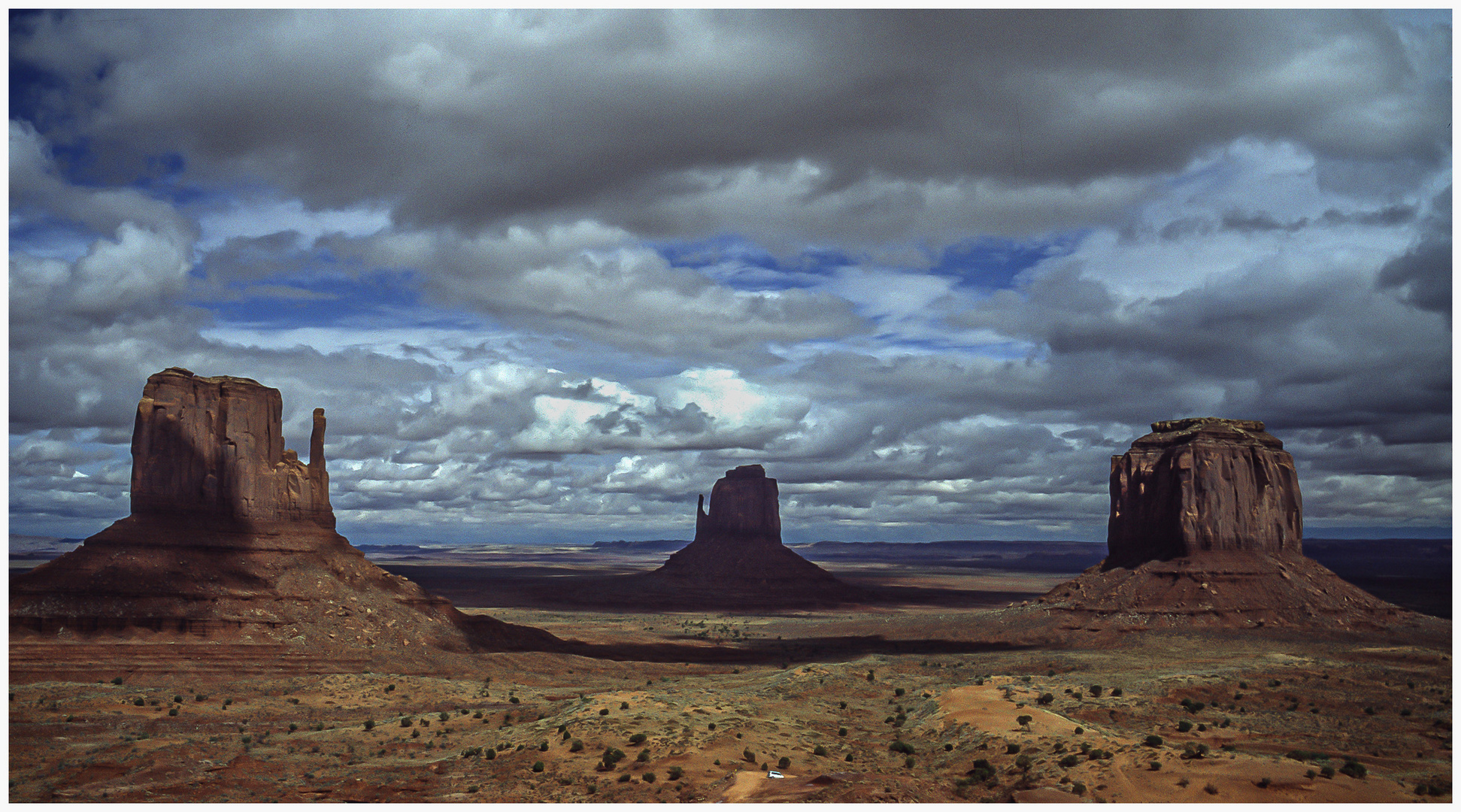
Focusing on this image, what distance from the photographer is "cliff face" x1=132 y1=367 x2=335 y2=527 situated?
3300 inches

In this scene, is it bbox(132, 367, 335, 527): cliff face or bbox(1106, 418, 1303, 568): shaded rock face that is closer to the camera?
bbox(132, 367, 335, 527): cliff face

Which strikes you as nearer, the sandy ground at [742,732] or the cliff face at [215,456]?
the sandy ground at [742,732]

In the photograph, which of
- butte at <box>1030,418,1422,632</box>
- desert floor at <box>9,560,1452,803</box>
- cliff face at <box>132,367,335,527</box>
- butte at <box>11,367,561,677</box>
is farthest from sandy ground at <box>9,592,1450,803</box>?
butte at <box>1030,418,1422,632</box>

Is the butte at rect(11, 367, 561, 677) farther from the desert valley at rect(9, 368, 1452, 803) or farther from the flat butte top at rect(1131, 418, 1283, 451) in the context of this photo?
the flat butte top at rect(1131, 418, 1283, 451)

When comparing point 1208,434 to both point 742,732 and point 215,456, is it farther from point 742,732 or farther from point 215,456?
point 215,456

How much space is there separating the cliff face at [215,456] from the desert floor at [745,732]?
55.6ft

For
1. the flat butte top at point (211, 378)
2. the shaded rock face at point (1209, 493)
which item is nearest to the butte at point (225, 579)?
the flat butte top at point (211, 378)

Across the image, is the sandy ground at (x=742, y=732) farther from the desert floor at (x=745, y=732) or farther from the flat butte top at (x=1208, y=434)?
the flat butte top at (x=1208, y=434)

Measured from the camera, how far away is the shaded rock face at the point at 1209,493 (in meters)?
125

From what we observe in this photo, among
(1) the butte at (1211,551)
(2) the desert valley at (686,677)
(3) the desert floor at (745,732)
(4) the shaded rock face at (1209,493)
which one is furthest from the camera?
(4) the shaded rock face at (1209,493)

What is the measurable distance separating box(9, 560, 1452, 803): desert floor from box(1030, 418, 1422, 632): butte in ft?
76.5

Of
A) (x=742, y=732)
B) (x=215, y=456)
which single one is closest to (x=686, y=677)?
(x=742, y=732)

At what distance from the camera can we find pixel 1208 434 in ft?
422

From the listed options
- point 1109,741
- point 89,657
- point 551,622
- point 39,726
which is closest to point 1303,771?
point 1109,741
